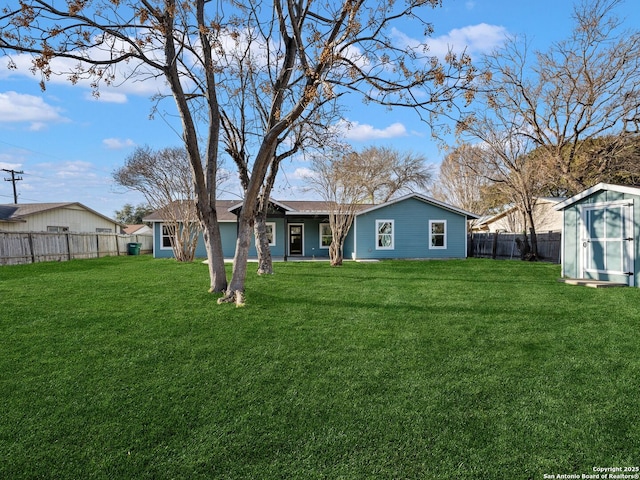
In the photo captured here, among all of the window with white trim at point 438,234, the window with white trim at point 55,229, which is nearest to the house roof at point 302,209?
the window with white trim at point 438,234

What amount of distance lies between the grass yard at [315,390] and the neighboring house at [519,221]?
2078 centimetres

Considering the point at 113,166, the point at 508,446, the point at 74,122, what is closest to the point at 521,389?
the point at 508,446

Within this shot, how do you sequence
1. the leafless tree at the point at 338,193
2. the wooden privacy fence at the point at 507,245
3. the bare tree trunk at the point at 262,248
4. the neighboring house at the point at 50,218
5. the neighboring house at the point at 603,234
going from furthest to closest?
the neighboring house at the point at 50,218, the wooden privacy fence at the point at 507,245, the leafless tree at the point at 338,193, the bare tree trunk at the point at 262,248, the neighboring house at the point at 603,234

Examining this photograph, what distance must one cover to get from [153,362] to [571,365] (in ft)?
14.8

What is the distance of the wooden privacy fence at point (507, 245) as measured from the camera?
18605 millimetres

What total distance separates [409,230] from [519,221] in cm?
1456

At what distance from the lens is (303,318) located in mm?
6008

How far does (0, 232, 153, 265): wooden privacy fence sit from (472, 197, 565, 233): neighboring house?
81.9 feet

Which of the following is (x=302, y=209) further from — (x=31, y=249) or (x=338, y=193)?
(x=31, y=249)

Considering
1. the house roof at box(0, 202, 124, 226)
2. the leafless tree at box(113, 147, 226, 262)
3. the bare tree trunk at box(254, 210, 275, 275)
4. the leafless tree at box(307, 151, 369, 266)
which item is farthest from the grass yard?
the house roof at box(0, 202, 124, 226)

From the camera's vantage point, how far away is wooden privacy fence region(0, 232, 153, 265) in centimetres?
1595

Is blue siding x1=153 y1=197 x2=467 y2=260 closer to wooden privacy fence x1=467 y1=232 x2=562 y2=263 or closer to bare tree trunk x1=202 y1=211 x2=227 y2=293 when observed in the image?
wooden privacy fence x1=467 y1=232 x2=562 y2=263

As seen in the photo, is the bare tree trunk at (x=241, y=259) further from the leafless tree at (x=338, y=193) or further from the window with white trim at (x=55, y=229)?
the window with white trim at (x=55, y=229)

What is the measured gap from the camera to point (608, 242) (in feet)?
31.3
